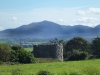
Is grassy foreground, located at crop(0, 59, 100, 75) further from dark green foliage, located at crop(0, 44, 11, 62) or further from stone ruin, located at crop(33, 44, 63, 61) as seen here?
stone ruin, located at crop(33, 44, 63, 61)

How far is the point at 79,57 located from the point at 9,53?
13042mm

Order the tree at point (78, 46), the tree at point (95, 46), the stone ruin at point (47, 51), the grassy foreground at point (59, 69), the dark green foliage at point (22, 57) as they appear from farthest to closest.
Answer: the tree at point (78, 46), the tree at point (95, 46), the stone ruin at point (47, 51), the dark green foliage at point (22, 57), the grassy foreground at point (59, 69)

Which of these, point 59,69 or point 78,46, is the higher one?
point 78,46

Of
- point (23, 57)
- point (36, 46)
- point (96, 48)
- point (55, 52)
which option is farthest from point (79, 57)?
point (96, 48)

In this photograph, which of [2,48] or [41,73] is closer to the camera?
[41,73]

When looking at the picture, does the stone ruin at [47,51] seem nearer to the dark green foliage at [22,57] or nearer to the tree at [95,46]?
the dark green foliage at [22,57]

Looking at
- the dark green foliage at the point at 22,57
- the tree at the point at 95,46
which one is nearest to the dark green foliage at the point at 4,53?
the dark green foliage at the point at 22,57

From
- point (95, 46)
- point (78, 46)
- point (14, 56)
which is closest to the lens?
point (14, 56)

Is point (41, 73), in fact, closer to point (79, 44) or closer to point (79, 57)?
point (79, 57)

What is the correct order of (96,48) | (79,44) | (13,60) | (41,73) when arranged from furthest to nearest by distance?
(79,44), (96,48), (13,60), (41,73)

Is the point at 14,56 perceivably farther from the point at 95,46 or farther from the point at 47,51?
the point at 95,46

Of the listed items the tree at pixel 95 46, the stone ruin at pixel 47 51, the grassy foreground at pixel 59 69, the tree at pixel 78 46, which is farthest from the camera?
the tree at pixel 78 46

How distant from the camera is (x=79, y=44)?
222 ft

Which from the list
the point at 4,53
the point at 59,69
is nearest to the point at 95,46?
the point at 4,53
